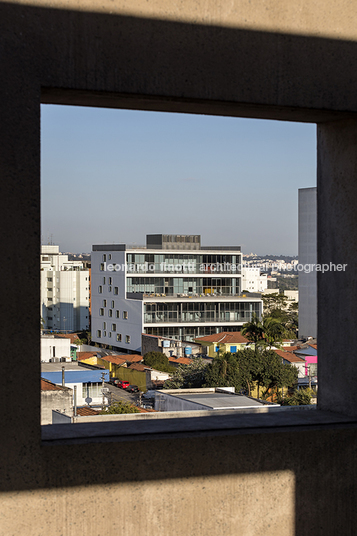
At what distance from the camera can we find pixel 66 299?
267 feet

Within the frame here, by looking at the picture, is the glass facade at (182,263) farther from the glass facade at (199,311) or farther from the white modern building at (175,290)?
the glass facade at (199,311)

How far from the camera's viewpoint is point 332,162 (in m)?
2.60

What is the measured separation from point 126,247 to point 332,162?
167 feet

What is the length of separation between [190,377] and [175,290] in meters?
22.6

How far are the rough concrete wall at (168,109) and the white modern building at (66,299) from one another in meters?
79.7

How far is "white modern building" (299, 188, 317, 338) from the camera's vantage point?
6950cm

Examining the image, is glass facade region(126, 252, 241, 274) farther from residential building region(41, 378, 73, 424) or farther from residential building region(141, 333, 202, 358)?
residential building region(41, 378, 73, 424)

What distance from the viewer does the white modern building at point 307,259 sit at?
228ft

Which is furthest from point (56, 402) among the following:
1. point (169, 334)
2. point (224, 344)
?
point (169, 334)

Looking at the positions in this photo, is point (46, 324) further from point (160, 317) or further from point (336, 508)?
point (336, 508)

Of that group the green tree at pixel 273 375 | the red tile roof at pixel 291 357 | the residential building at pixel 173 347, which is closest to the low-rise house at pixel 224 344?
the residential building at pixel 173 347

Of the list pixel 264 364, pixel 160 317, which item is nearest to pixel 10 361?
pixel 264 364

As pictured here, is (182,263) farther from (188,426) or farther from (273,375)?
(188,426)

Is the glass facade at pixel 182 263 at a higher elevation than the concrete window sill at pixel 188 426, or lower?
higher
